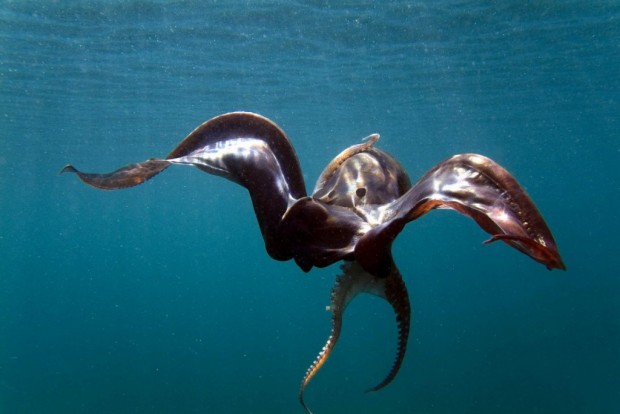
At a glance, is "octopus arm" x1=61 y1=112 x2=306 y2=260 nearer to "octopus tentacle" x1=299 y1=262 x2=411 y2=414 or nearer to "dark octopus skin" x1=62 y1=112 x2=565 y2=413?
"dark octopus skin" x1=62 y1=112 x2=565 y2=413

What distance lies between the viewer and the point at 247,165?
2.51m

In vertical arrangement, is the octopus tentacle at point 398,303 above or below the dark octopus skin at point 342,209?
below

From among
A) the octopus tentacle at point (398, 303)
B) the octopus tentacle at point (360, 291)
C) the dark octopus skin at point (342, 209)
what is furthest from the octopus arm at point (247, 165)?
the octopus tentacle at point (398, 303)

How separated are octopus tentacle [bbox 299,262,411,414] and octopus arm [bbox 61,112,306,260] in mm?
337

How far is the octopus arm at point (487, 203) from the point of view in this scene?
185 centimetres

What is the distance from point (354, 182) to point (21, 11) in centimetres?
1461

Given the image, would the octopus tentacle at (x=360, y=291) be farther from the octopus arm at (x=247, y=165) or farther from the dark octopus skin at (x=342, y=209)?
the octopus arm at (x=247, y=165)

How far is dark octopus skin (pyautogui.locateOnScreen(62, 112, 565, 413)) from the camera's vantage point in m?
2.01

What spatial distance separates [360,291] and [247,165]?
905 millimetres

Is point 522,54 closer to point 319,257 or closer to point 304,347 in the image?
point 319,257

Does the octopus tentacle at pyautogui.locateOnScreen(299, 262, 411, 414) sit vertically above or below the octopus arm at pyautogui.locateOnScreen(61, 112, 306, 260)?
below

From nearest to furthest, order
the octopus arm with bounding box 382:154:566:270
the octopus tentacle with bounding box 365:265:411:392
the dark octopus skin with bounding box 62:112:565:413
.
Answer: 1. the octopus arm with bounding box 382:154:566:270
2. the dark octopus skin with bounding box 62:112:565:413
3. the octopus tentacle with bounding box 365:265:411:392

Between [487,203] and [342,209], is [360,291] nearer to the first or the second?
[342,209]

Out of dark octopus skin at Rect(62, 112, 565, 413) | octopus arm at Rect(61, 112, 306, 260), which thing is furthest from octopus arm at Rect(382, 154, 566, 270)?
octopus arm at Rect(61, 112, 306, 260)
